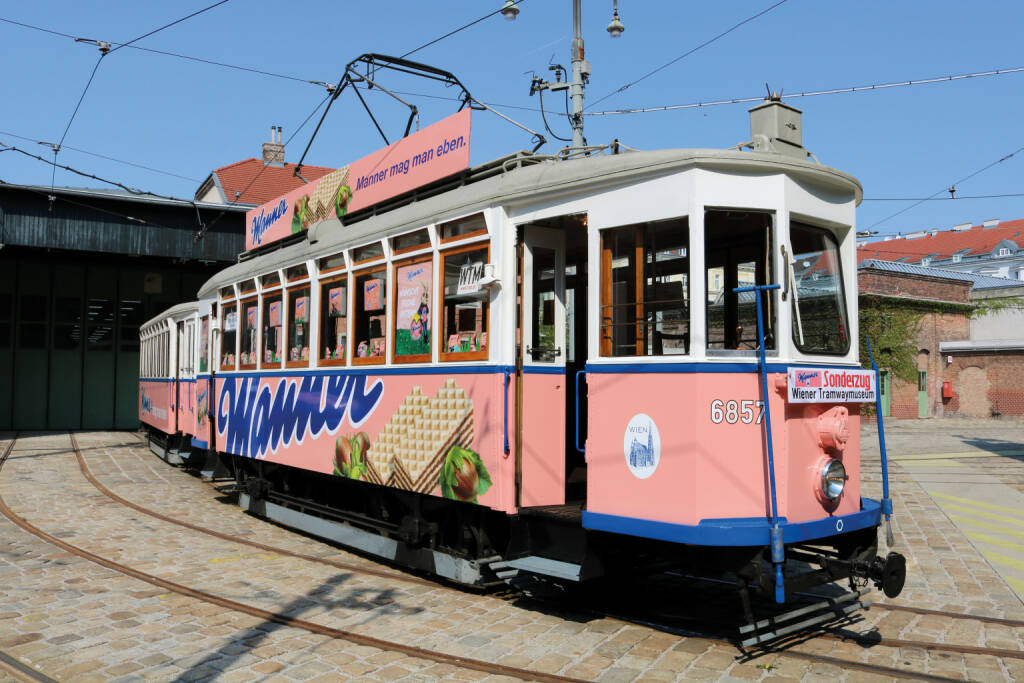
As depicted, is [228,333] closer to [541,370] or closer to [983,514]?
[541,370]

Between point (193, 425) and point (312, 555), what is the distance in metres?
6.70

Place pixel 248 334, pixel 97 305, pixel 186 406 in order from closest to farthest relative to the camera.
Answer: pixel 248 334
pixel 186 406
pixel 97 305

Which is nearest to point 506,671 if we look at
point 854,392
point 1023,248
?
point 854,392

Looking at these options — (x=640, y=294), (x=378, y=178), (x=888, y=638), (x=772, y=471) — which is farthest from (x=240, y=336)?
(x=888, y=638)

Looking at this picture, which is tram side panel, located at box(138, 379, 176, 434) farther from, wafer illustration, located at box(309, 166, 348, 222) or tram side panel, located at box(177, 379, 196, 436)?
wafer illustration, located at box(309, 166, 348, 222)

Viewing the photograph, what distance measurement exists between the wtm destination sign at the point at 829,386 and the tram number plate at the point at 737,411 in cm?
19

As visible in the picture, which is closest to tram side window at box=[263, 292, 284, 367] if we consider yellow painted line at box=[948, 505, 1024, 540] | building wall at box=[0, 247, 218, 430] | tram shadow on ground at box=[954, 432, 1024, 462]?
yellow painted line at box=[948, 505, 1024, 540]

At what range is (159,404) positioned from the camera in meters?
18.3

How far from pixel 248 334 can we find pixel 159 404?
30.9ft

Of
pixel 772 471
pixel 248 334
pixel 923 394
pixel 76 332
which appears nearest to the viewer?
pixel 772 471

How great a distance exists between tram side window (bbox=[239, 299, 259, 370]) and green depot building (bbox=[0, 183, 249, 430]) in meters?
12.5

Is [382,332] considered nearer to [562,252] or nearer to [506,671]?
A: [562,252]

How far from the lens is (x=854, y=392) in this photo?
16.9 feet

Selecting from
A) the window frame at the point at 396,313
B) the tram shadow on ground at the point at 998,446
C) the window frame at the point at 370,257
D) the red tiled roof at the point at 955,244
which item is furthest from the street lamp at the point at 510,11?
the red tiled roof at the point at 955,244
